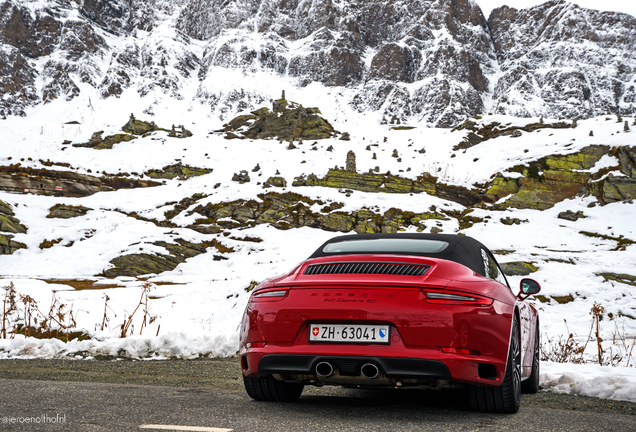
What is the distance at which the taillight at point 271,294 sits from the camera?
3436mm

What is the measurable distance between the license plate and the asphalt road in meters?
0.53

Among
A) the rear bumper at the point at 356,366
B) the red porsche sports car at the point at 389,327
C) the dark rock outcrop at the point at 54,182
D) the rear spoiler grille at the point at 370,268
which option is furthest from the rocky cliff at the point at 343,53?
the rear bumper at the point at 356,366

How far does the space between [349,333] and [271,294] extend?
687 mm

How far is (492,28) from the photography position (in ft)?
465

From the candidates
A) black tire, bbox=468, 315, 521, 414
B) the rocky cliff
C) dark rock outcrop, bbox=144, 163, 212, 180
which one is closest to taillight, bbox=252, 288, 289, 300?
black tire, bbox=468, 315, 521, 414

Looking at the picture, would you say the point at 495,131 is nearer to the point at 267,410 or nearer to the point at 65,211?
the point at 65,211

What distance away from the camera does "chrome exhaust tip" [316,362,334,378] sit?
3137 millimetres

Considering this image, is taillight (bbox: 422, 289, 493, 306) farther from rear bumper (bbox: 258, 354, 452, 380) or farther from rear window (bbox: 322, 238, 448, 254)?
rear window (bbox: 322, 238, 448, 254)

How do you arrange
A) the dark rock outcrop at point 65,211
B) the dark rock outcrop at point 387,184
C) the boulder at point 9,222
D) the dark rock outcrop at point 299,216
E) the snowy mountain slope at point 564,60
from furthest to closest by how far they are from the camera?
the snowy mountain slope at point 564,60, the dark rock outcrop at point 387,184, the dark rock outcrop at point 299,216, the dark rock outcrop at point 65,211, the boulder at point 9,222

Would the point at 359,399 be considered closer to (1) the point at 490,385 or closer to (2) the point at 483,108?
(1) the point at 490,385

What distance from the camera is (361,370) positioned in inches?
121

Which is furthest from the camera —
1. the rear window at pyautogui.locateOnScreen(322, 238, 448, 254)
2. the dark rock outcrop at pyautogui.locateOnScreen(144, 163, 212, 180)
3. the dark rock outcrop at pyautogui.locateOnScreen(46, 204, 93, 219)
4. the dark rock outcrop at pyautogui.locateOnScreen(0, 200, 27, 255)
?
the dark rock outcrop at pyautogui.locateOnScreen(144, 163, 212, 180)

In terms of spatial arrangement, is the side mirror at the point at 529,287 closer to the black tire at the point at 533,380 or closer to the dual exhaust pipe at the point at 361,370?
the black tire at the point at 533,380

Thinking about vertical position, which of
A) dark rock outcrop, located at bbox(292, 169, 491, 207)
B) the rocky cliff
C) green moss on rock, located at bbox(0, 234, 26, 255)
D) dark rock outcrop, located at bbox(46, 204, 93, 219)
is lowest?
green moss on rock, located at bbox(0, 234, 26, 255)
